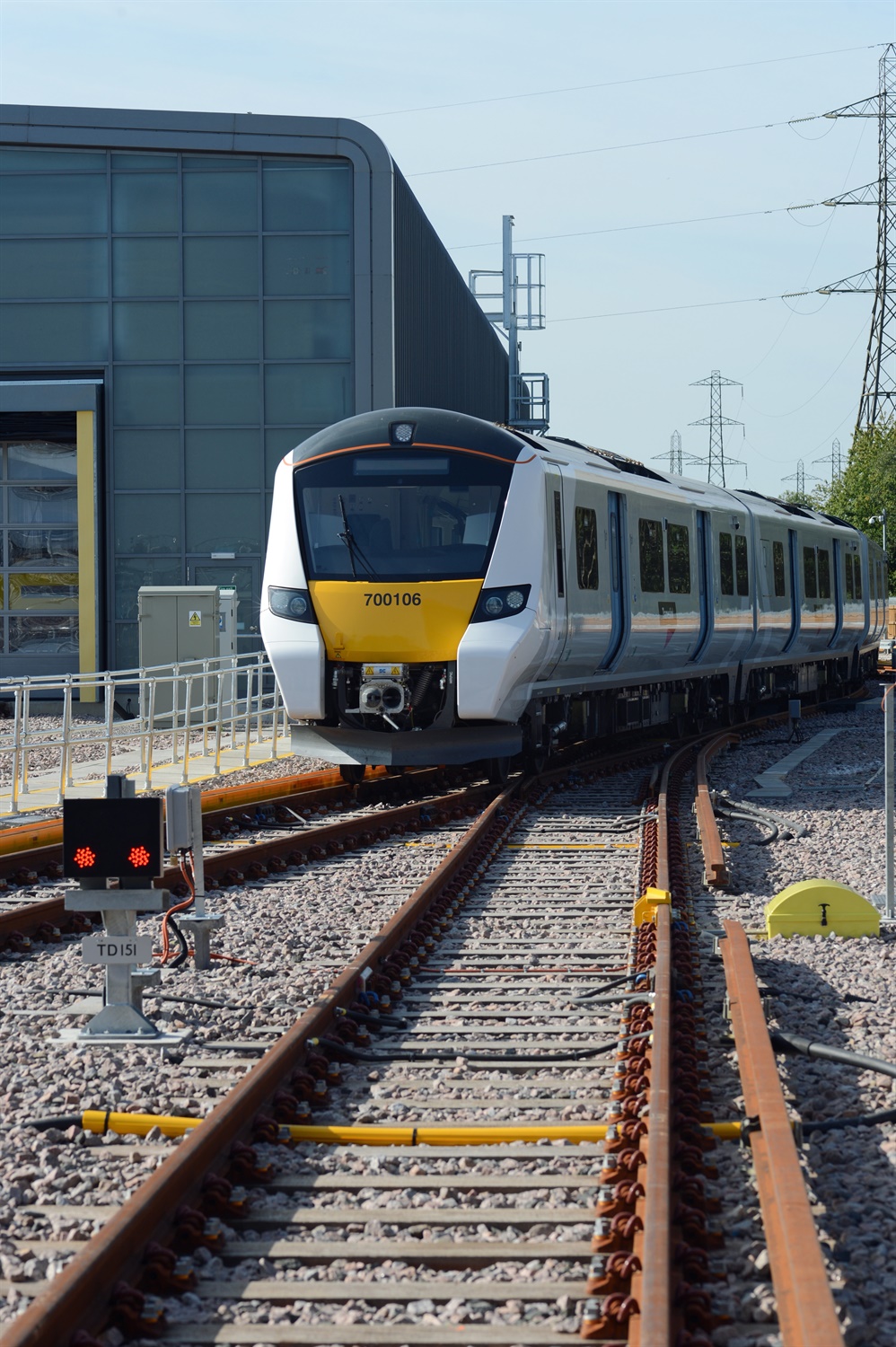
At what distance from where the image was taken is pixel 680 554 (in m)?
18.6

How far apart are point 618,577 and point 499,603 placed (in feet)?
11.8

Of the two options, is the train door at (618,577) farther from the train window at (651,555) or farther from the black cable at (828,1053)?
the black cable at (828,1053)

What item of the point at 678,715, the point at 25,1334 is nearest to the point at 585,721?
the point at 678,715

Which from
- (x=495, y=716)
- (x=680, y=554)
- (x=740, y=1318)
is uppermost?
(x=680, y=554)

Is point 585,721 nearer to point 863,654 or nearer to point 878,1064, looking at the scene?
point 878,1064

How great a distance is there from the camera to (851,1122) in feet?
15.8

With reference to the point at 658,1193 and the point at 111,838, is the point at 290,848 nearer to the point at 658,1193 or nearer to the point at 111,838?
the point at 111,838

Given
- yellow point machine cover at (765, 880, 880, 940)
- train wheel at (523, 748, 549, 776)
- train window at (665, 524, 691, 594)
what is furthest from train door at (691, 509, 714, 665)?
yellow point machine cover at (765, 880, 880, 940)

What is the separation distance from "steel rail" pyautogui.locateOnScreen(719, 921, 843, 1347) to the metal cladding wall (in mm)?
20435

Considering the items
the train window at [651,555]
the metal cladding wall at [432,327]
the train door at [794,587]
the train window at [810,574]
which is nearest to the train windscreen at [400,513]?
the train window at [651,555]

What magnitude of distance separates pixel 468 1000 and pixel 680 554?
41.5 ft

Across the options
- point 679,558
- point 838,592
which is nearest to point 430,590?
point 679,558

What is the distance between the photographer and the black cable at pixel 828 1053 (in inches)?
209

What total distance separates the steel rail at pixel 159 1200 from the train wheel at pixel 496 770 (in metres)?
8.12
